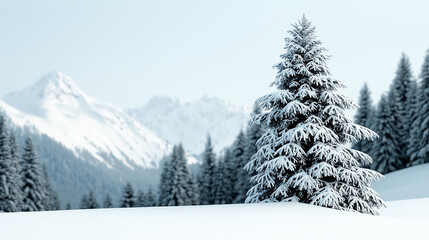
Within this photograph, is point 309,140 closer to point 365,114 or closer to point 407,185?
point 407,185

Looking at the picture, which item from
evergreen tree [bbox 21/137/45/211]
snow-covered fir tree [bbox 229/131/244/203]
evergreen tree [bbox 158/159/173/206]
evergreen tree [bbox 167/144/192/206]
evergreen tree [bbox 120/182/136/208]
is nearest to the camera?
evergreen tree [bbox 21/137/45/211]

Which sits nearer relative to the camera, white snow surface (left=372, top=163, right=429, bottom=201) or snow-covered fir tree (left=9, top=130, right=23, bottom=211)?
white snow surface (left=372, top=163, right=429, bottom=201)

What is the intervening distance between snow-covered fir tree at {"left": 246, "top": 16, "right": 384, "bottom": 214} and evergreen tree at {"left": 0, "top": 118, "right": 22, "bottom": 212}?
31.1 meters

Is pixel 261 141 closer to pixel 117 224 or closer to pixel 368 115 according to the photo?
pixel 117 224

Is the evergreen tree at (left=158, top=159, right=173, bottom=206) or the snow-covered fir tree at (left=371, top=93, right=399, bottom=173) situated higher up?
the snow-covered fir tree at (left=371, top=93, right=399, bottom=173)

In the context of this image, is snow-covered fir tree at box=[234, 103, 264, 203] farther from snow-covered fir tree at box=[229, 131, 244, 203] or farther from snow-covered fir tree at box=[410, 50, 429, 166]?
snow-covered fir tree at box=[410, 50, 429, 166]

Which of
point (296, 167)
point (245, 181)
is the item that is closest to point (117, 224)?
point (296, 167)

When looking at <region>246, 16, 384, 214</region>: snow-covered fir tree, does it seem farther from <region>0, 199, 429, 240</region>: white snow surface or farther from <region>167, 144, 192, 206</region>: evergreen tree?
Result: <region>167, 144, 192, 206</region>: evergreen tree

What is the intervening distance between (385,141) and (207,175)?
21.6 meters

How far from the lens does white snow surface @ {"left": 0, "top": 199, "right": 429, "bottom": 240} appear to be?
7.04 m

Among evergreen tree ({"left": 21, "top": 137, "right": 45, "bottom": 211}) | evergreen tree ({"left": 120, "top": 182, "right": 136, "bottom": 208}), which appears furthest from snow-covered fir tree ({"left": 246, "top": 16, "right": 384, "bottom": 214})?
evergreen tree ({"left": 120, "top": 182, "right": 136, "bottom": 208})

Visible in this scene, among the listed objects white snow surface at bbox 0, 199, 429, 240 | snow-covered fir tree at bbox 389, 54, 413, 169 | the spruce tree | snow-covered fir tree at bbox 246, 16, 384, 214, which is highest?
snow-covered fir tree at bbox 389, 54, 413, 169

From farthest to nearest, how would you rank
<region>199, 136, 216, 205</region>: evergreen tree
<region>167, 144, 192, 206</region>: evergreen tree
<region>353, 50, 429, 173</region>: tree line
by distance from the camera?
<region>199, 136, 216, 205</region>: evergreen tree → <region>167, 144, 192, 206</region>: evergreen tree → <region>353, 50, 429, 173</region>: tree line

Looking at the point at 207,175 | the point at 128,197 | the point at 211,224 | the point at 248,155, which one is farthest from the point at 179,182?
the point at 211,224
